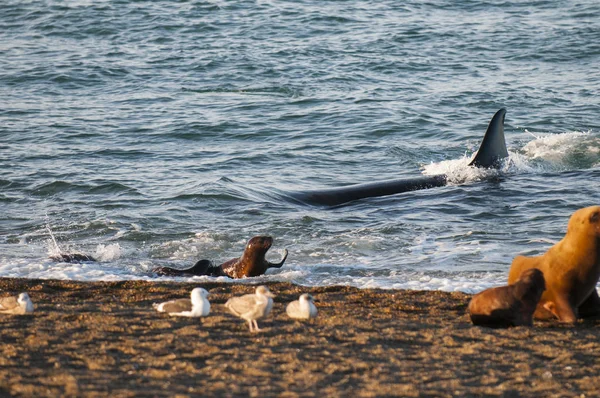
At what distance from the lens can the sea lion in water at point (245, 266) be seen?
351 inches

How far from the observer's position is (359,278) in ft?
29.5

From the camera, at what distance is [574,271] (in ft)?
22.7

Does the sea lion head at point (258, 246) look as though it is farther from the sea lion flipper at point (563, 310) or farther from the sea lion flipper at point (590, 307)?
the sea lion flipper at point (590, 307)

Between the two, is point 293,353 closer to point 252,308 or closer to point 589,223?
point 252,308

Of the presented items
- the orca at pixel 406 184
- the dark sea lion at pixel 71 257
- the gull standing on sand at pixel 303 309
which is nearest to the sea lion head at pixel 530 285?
the gull standing on sand at pixel 303 309

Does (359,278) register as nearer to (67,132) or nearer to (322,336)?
(322,336)

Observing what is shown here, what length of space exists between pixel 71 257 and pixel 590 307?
199 inches

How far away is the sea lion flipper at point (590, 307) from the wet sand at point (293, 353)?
0.55 feet

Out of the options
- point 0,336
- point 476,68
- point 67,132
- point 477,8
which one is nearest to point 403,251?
point 0,336

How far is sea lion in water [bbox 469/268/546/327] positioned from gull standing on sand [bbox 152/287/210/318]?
6.11 ft

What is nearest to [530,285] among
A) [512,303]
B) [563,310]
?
[512,303]

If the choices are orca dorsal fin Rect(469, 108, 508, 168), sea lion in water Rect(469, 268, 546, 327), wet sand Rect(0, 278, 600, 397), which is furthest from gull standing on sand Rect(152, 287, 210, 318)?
orca dorsal fin Rect(469, 108, 508, 168)

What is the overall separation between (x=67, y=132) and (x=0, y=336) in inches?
449

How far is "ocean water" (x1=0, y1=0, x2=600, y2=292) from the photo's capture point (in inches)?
412
